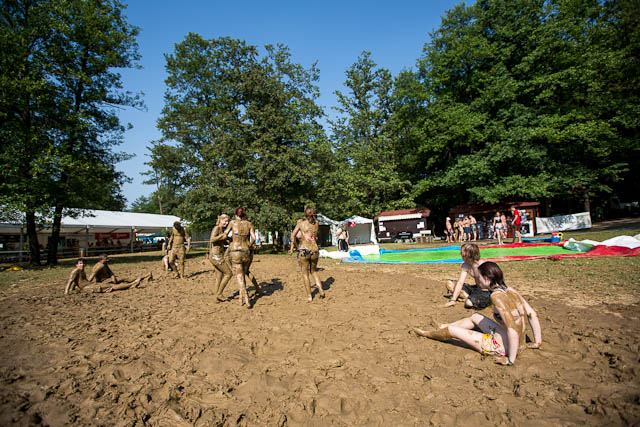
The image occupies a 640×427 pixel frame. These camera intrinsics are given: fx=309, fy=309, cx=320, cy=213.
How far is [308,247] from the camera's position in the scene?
7410mm

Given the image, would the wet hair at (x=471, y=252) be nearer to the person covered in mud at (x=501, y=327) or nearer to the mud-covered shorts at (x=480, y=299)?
the mud-covered shorts at (x=480, y=299)

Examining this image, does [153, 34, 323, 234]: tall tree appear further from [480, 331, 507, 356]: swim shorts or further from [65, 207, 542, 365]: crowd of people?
[480, 331, 507, 356]: swim shorts

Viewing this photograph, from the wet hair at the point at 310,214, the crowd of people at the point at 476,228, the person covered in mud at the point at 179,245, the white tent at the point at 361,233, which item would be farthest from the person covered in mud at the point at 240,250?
the white tent at the point at 361,233

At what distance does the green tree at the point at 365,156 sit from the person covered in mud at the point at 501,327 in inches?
981

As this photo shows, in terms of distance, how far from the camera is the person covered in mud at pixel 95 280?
9.34 metres

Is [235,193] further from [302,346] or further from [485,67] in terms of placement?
[485,67]

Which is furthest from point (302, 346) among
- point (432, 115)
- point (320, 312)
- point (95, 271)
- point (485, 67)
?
point (485, 67)

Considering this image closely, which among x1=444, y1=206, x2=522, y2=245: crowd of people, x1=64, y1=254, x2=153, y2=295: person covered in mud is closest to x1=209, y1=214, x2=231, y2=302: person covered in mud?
x1=64, y1=254, x2=153, y2=295: person covered in mud

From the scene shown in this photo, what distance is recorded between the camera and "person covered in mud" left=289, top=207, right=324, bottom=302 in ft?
24.3

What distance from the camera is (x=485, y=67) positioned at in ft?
96.0

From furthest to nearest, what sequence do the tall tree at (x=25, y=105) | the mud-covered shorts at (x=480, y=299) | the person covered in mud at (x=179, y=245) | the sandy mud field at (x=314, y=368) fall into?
the tall tree at (x=25, y=105), the person covered in mud at (x=179, y=245), the mud-covered shorts at (x=480, y=299), the sandy mud field at (x=314, y=368)

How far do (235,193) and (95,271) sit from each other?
1351 cm

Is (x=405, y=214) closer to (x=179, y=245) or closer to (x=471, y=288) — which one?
(x=179, y=245)

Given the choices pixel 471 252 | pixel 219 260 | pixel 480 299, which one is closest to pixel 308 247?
pixel 219 260
